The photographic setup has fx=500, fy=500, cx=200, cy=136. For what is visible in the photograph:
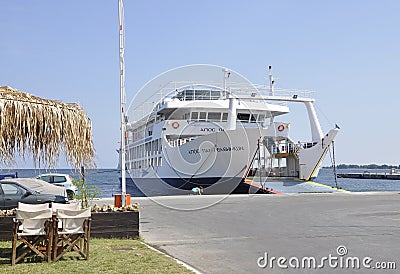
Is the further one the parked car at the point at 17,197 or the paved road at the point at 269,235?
the parked car at the point at 17,197

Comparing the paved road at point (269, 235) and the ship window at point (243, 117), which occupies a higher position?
the ship window at point (243, 117)

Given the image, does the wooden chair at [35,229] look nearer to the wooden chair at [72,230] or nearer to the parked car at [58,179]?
the wooden chair at [72,230]

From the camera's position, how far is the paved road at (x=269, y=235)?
7.96 m

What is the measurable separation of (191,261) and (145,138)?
3416 cm

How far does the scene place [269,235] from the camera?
10.9 metres

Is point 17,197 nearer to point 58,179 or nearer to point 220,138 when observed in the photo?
point 58,179

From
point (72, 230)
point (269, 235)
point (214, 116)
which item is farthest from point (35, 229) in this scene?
point (214, 116)

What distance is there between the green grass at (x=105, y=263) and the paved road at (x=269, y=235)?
50cm

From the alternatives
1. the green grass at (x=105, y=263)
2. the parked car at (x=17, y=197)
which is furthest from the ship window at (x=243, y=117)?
the green grass at (x=105, y=263)

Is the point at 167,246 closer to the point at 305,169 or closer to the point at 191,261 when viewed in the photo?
the point at 191,261

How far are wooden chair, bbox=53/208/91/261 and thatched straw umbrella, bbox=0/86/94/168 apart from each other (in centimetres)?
111

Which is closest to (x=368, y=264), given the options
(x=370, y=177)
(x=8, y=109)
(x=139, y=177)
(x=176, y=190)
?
(x=8, y=109)

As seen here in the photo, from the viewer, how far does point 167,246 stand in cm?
954

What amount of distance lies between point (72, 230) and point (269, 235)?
4.93 meters
